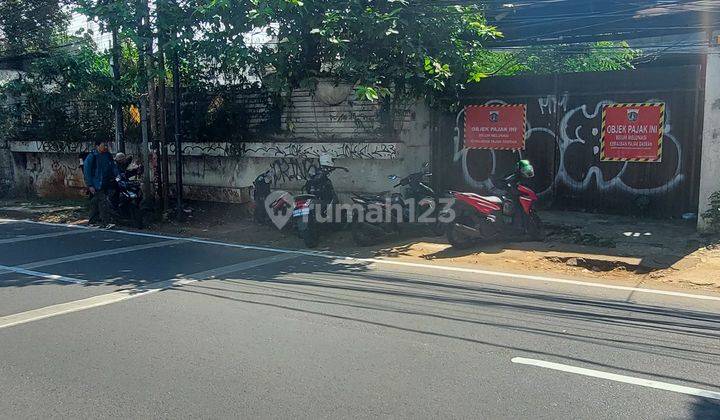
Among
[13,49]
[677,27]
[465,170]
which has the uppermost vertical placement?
[13,49]

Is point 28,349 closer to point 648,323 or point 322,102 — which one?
point 648,323

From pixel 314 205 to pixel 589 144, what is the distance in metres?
5.03

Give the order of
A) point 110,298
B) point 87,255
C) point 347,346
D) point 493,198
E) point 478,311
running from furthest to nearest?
point 87,255, point 493,198, point 110,298, point 478,311, point 347,346

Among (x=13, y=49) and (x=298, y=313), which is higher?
(x=13, y=49)

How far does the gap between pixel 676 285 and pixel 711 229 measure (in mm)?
2470

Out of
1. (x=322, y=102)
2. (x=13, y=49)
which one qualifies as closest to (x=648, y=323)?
(x=322, y=102)

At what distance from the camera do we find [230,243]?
36.0 ft

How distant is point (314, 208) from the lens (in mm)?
10375

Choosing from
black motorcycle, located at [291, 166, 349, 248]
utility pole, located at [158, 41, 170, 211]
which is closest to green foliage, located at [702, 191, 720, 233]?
black motorcycle, located at [291, 166, 349, 248]

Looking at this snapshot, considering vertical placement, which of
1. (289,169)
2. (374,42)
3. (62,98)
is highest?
(374,42)

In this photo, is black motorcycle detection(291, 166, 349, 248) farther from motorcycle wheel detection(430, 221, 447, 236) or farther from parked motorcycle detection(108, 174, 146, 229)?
parked motorcycle detection(108, 174, 146, 229)

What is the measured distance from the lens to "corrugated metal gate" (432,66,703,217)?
33.9 ft

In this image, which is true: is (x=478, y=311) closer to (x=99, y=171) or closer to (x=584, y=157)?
(x=584, y=157)

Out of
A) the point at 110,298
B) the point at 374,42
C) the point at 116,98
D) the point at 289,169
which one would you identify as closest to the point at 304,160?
the point at 289,169
